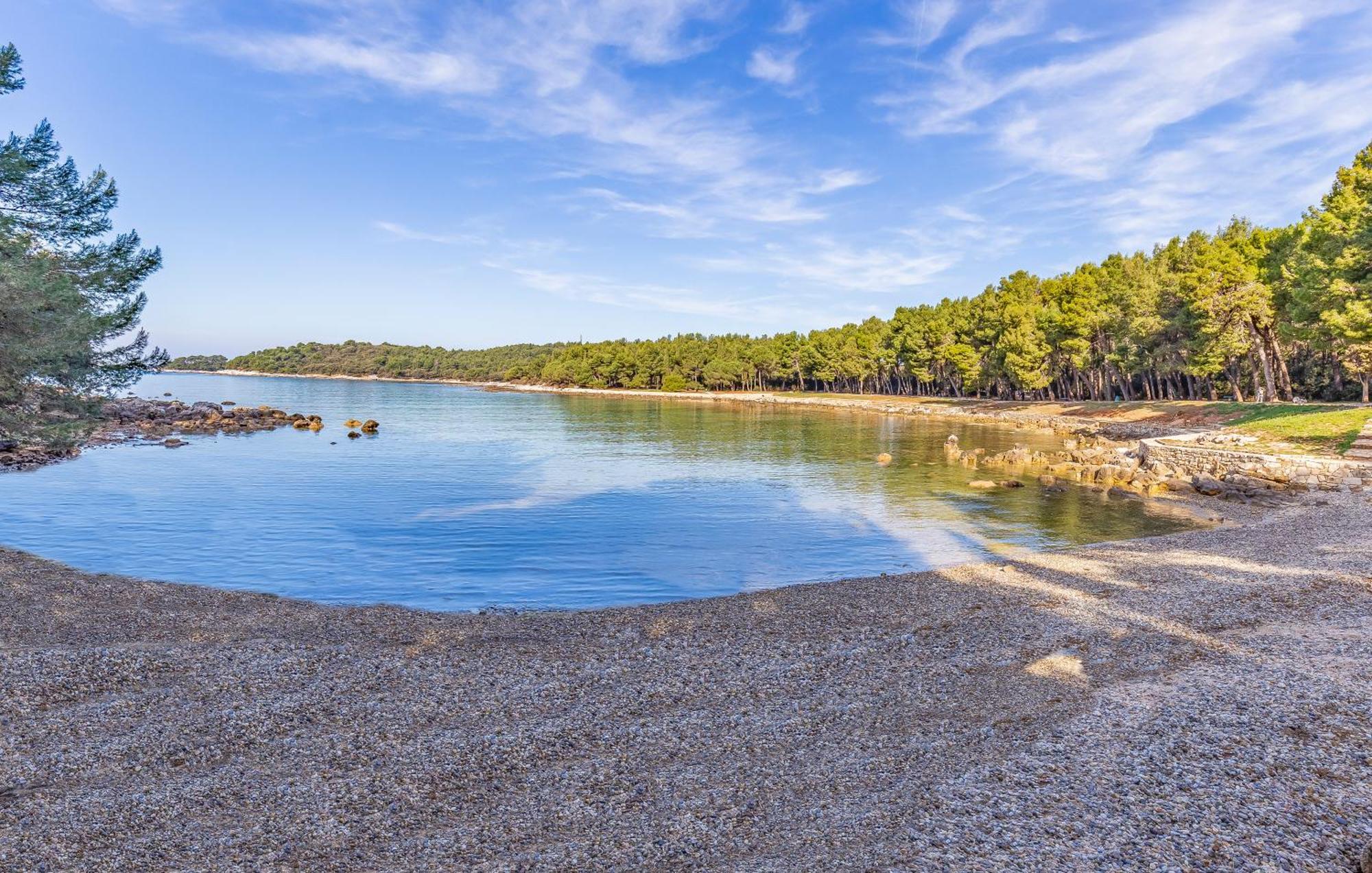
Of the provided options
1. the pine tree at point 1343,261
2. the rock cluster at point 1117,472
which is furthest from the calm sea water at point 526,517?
the pine tree at point 1343,261

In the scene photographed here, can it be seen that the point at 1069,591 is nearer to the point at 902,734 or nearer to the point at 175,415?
the point at 902,734

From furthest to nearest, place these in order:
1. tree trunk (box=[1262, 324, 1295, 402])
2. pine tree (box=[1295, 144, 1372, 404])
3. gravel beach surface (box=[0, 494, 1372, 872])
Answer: tree trunk (box=[1262, 324, 1295, 402])
pine tree (box=[1295, 144, 1372, 404])
gravel beach surface (box=[0, 494, 1372, 872])

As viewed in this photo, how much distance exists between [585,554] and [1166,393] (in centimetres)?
9083

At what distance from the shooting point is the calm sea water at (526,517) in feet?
74.7

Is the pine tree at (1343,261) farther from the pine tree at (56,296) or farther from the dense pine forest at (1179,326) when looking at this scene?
the pine tree at (56,296)

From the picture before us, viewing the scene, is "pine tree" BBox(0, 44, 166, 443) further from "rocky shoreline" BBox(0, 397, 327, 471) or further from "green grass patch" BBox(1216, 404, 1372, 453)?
"green grass patch" BBox(1216, 404, 1372, 453)

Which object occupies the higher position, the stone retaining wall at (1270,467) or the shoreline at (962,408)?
the shoreline at (962,408)

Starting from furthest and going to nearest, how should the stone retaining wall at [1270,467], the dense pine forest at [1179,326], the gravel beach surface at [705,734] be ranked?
the dense pine forest at [1179,326]
the stone retaining wall at [1270,467]
the gravel beach surface at [705,734]

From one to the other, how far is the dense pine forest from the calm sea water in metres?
17.2

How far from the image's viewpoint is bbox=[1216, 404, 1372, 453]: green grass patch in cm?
3756

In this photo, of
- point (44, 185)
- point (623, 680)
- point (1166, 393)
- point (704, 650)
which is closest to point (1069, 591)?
point (704, 650)

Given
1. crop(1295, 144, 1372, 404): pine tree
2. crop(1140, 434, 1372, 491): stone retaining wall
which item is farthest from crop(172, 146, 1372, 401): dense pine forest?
crop(1140, 434, 1372, 491): stone retaining wall

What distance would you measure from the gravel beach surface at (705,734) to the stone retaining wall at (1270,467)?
1838cm

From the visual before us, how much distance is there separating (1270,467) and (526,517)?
34.9 meters
